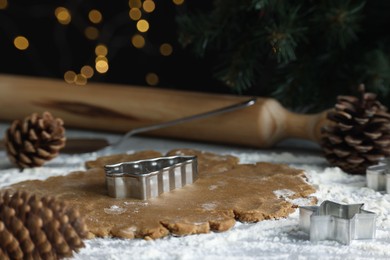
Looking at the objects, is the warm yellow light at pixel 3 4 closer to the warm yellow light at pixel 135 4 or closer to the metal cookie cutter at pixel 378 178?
the warm yellow light at pixel 135 4

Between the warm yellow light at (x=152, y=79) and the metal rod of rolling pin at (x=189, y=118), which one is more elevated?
the warm yellow light at (x=152, y=79)

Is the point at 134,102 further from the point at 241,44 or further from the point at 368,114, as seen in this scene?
the point at 368,114

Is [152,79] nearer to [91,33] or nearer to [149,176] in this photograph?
[91,33]

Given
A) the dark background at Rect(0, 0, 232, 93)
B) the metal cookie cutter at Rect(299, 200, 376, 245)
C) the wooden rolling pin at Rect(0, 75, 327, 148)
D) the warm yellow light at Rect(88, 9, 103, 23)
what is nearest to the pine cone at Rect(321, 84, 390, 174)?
the wooden rolling pin at Rect(0, 75, 327, 148)

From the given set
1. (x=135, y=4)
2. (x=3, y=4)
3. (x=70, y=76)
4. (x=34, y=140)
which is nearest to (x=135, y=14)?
(x=135, y=4)

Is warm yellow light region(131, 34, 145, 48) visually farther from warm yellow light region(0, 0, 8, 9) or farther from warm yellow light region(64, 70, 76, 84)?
warm yellow light region(0, 0, 8, 9)

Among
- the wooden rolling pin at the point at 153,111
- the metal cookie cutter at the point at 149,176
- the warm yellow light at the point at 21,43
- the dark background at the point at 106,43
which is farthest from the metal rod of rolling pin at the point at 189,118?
the warm yellow light at the point at 21,43
